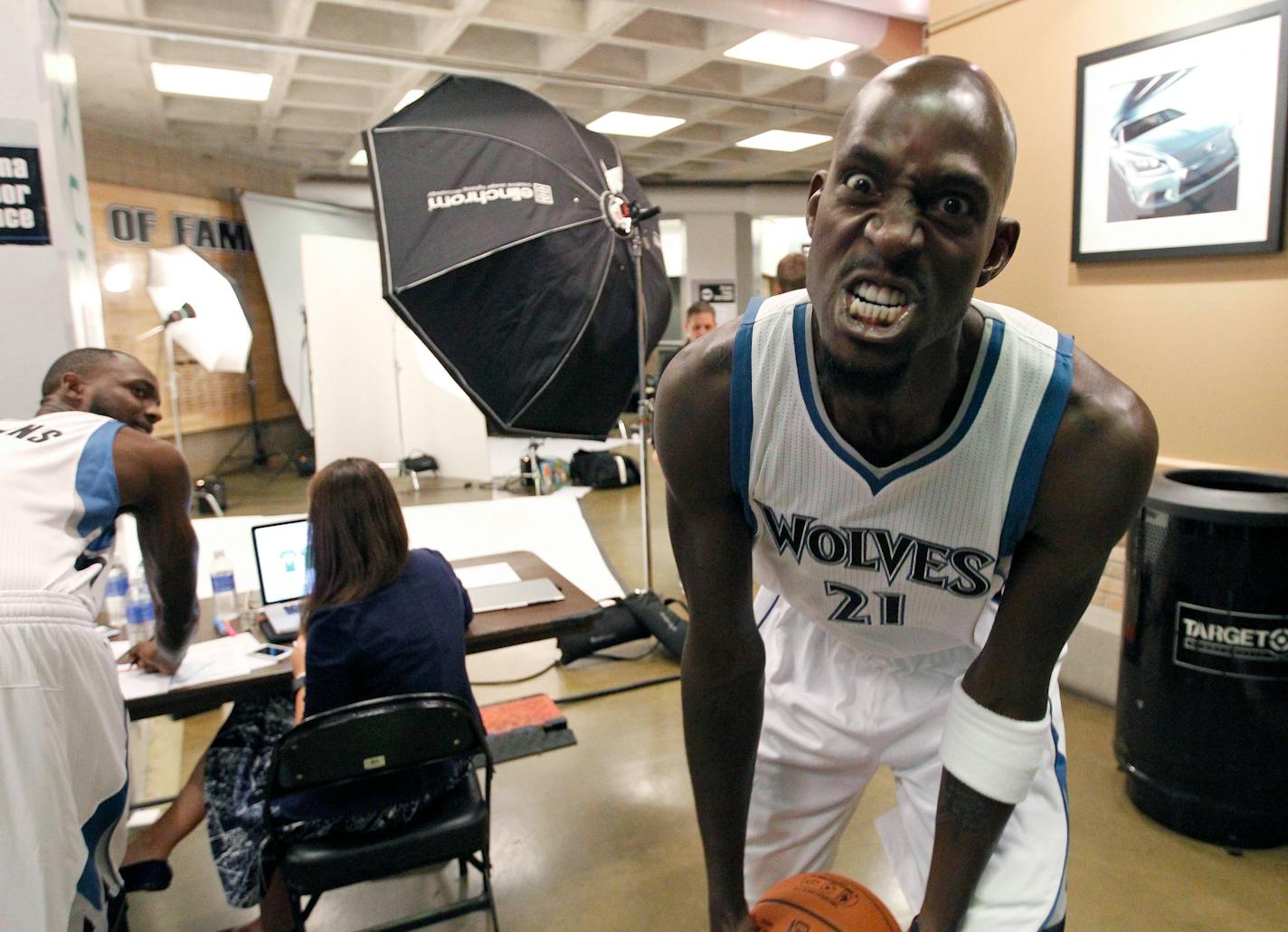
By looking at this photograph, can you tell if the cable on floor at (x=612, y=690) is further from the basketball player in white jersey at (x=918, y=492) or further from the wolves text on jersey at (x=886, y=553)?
the wolves text on jersey at (x=886, y=553)

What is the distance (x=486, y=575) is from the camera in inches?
119

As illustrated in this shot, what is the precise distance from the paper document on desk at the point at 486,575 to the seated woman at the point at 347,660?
2.24 ft

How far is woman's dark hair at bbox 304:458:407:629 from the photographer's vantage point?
6.58 feet

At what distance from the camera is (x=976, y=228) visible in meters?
0.92

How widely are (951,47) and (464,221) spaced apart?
248 cm

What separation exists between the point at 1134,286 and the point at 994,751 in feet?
8.65

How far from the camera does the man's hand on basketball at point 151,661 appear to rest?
2.11 metres

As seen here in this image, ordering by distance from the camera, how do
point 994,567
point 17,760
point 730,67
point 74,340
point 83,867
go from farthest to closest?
point 730,67
point 74,340
point 83,867
point 17,760
point 994,567

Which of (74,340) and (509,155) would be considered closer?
(74,340)

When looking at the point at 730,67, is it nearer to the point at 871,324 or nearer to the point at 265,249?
the point at 265,249

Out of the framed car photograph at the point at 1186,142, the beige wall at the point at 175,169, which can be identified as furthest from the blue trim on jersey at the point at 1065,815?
the beige wall at the point at 175,169

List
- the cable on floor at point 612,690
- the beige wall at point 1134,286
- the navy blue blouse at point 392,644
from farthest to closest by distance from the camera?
the cable on floor at point 612,690 → the beige wall at point 1134,286 → the navy blue blouse at point 392,644

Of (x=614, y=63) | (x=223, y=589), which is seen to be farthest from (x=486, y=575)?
(x=614, y=63)

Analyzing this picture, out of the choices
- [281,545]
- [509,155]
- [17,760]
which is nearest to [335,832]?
[17,760]
